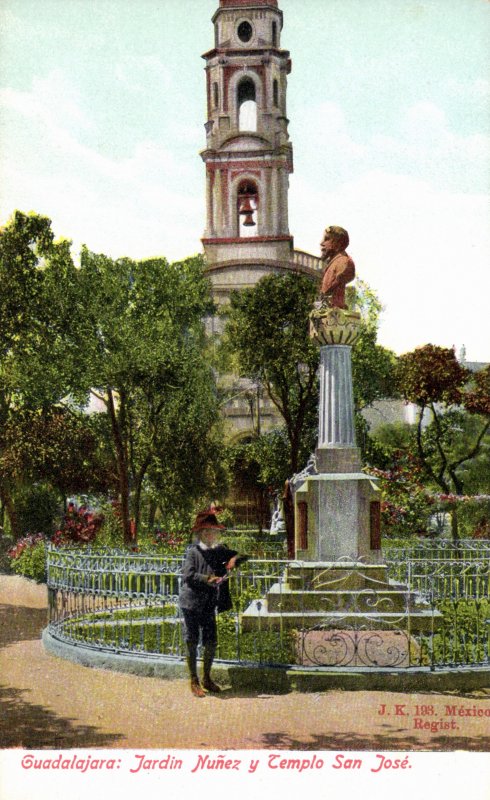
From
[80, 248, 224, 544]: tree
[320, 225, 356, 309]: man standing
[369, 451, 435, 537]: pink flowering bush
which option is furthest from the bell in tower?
[320, 225, 356, 309]: man standing

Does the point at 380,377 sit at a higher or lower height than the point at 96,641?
higher

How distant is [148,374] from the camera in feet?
77.2

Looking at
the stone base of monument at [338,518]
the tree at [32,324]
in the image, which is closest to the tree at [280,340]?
the tree at [32,324]

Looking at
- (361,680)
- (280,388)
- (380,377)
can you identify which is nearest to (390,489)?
(280,388)

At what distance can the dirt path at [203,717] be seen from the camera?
7.72 m

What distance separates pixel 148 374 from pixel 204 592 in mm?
14453

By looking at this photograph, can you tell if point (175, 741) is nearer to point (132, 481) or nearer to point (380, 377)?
point (132, 481)

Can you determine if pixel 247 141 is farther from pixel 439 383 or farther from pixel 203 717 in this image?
pixel 203 717

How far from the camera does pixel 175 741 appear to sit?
7668 mm

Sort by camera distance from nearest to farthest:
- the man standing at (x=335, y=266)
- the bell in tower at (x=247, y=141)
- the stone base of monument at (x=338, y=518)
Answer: the stone base of monument at (x=338, y=518), the man standing at (x=335, y=266), the bell in tower at (x=247, y=141)

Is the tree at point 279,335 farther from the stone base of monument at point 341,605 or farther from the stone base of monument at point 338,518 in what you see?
the stone base of monument at point 341,605

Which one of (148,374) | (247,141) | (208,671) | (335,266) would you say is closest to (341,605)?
(208,671)

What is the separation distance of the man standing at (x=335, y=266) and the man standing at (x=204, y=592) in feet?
15.5

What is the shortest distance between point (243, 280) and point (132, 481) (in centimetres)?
988
